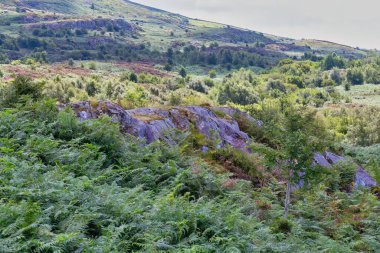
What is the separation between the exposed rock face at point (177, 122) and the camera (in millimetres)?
16109

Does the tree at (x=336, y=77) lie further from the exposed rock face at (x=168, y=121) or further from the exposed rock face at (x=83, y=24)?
the exposed rock face at (x=168, y=121)

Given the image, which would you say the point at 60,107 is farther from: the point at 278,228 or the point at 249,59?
the point at 249,59

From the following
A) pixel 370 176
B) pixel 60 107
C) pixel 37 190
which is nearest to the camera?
pixel 37 190

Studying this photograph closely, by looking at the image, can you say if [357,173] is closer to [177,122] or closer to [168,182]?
[177,122]

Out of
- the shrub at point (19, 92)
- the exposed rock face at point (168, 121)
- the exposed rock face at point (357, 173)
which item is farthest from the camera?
the exposed rock face at point (357, 173)

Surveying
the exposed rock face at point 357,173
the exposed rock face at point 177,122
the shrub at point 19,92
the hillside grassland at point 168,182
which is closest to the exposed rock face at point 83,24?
the exposed rock face at point 177,122

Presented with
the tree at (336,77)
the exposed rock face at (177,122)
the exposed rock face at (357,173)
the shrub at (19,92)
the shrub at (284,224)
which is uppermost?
the shrub at (19,92)

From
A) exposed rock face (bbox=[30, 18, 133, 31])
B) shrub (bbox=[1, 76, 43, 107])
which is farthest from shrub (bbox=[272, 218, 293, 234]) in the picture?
exposed rock face (bbox=[30, 18, 133, 31])

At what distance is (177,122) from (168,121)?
88 cm

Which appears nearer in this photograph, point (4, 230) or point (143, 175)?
point (4, 230)

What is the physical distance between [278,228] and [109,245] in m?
6.94

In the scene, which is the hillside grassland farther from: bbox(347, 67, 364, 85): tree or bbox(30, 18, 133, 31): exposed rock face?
bbox(30, 18, 133, 31): exposed rock face

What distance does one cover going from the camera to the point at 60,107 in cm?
1509

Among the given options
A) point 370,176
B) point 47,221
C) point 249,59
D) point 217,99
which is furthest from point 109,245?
point 249,59
